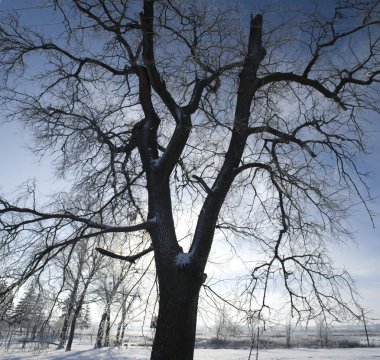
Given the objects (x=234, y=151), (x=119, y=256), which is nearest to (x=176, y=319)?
(x=119, y=256)

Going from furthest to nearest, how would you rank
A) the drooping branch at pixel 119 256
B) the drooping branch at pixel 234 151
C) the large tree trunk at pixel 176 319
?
the drooping branch at pixel 234 151
the drooping branch at pixel 119 256
the large tree trunk at pixel 176 319

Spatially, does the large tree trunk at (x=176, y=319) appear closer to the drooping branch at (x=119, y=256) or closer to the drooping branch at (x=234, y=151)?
the drooping branch at (x=234, y=151)

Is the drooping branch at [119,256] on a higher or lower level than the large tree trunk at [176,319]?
higher

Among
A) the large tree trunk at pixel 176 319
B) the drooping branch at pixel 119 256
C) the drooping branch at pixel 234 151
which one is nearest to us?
the large tree trunk at pixel 176 319

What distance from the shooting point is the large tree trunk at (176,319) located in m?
3.49

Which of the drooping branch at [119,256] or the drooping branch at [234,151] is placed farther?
the drooping branch at [234,151]

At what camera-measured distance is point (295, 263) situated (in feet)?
17.2

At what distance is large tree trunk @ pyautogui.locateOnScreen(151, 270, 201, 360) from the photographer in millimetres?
3492

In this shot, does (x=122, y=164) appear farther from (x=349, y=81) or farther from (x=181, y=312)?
(x=349, y=81)

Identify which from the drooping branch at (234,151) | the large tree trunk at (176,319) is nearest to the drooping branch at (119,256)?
the large tree trunk at (176,319)

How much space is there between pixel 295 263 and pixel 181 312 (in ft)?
7.96

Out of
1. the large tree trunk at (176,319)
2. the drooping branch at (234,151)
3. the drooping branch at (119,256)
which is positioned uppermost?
the drooping branch at (234,151)

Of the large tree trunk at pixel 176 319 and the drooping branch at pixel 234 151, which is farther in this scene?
the drooping branch at pixel 234 151

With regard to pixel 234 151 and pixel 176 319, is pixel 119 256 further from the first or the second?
pixel 234 151
